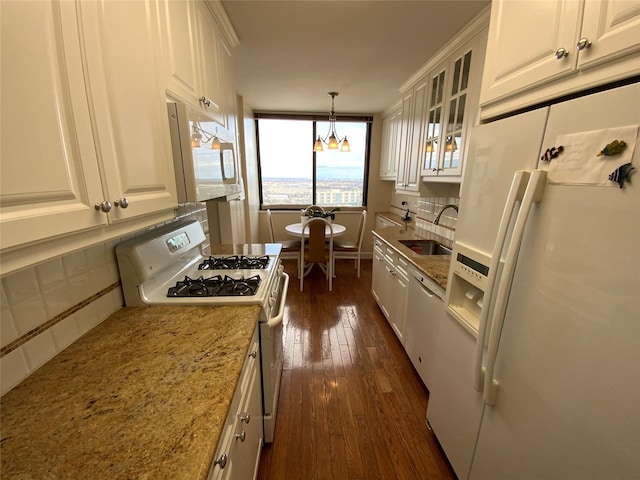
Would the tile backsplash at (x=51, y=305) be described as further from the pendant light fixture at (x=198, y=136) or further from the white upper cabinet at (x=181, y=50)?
the white upper cabinet at (x=181, y=50)

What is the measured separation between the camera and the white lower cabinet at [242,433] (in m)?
0.72

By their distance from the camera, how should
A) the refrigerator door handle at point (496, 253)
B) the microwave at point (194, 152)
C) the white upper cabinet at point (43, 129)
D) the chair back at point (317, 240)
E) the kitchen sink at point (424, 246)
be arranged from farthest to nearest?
the chair back at point (317, 240) < the kitchen sink at point (424, 246) < the microwave at point (194, 152) < the refrigerator door handle at point (496, 253) < the white upper cabinet at point (43, 129)

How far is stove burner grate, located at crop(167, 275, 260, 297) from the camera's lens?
4.11ft

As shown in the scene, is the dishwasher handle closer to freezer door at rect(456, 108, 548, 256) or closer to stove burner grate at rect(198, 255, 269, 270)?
freezer door at rect(456, 108, 548, 256)

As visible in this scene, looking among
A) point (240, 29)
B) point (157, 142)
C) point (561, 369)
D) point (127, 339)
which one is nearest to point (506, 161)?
point (561, 369)

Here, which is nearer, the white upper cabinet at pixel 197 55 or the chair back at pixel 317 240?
the white upper cabinet at pixel 197 55

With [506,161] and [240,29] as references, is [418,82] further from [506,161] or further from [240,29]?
[506,161]

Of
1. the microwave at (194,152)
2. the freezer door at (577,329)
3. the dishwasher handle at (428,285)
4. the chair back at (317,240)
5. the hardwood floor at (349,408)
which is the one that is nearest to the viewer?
the freezer door at (577,329)

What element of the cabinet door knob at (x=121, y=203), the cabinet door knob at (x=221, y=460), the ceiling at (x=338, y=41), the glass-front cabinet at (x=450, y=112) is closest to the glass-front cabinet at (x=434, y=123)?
the glass-front cabinet at (x=450, y=112)

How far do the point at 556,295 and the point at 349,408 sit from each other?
148 cm

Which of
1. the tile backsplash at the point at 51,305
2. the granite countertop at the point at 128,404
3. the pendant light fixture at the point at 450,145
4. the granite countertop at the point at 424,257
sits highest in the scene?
the pendant light fixture at the point at 450,145

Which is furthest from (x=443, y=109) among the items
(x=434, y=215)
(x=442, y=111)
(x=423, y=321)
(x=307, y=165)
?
(x=307, y=165)

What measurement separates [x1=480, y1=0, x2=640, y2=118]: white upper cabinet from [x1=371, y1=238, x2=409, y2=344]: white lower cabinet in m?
1.37

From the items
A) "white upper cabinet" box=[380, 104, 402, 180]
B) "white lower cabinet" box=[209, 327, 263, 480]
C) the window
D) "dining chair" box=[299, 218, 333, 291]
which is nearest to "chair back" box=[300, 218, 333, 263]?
"dining chair" box=[299, 218, 333, 291]
